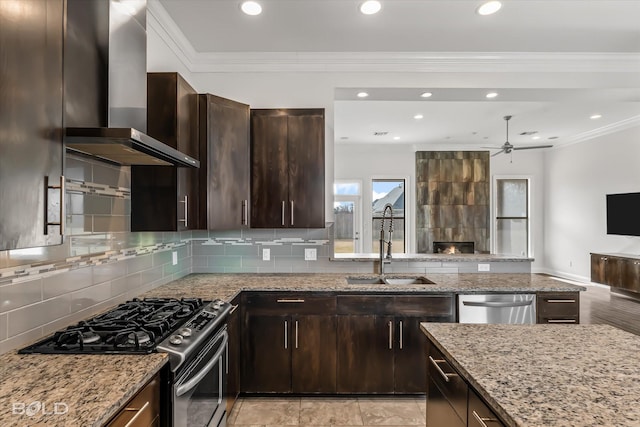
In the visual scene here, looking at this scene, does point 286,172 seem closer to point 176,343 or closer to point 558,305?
point 176,343

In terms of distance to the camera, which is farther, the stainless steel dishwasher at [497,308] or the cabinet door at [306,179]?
the cabinet door at [306,179]

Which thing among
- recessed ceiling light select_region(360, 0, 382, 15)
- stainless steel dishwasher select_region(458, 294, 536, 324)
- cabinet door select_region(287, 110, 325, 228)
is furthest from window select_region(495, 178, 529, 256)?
recessed ceiling light select_region(360, 0, 382, 15)

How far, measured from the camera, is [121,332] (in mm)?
1519

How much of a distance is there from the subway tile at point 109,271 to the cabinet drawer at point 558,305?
9.79ft

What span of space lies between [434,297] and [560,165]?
733 centimetres

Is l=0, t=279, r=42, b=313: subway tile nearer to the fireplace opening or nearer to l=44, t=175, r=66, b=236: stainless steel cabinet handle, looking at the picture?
l=44, t=175, r=66, b=236: stainless steel cabinet handle

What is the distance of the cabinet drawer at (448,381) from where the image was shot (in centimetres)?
131

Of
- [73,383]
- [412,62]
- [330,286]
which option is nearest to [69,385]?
[73,383]

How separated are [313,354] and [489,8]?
2.85m

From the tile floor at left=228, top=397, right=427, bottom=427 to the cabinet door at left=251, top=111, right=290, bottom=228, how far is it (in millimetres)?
1421

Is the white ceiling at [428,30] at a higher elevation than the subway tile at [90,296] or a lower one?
higher

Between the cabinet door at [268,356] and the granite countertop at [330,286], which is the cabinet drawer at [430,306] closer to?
the granite countertop at [330,286]

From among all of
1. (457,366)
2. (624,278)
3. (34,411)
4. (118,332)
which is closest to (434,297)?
(457,366)

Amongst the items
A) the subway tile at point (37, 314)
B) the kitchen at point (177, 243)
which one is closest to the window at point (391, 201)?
the kitchen at point (177, 243)
